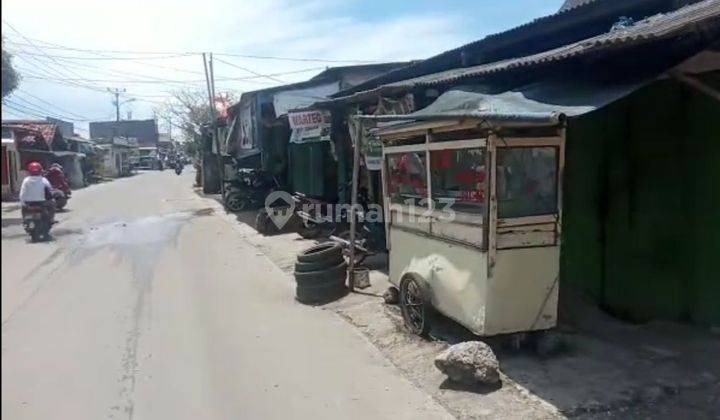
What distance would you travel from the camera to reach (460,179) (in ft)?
19.3

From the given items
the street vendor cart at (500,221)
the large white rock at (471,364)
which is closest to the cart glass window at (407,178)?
the street vendor cart at (500,221)

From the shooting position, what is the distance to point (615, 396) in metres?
4.50

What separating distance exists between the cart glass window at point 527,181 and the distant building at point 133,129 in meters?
83.1

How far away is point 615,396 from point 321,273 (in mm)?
4248

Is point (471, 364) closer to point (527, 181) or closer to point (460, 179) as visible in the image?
point (527, 181)

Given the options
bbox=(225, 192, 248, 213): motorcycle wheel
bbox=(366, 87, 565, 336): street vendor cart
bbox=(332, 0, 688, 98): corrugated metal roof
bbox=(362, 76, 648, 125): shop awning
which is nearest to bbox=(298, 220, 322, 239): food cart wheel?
bbox=(332, 0, 688, 98): corrugated metal roof

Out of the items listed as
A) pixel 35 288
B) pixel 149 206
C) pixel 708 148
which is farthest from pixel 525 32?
pixel 149 206

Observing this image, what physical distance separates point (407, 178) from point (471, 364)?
9.06 feet

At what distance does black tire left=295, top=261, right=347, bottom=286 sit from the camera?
798cm

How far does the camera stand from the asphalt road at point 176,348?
14.6ft

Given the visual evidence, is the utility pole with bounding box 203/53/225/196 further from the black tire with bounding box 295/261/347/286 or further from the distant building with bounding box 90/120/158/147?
the distant building with bounding box 90/120/158/147

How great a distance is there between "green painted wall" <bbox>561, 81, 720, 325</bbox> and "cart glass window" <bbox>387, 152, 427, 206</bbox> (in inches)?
65.0

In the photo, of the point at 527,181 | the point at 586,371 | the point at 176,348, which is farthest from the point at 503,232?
the point at 176,348

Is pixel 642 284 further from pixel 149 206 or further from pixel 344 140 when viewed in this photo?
pixel 149 206
